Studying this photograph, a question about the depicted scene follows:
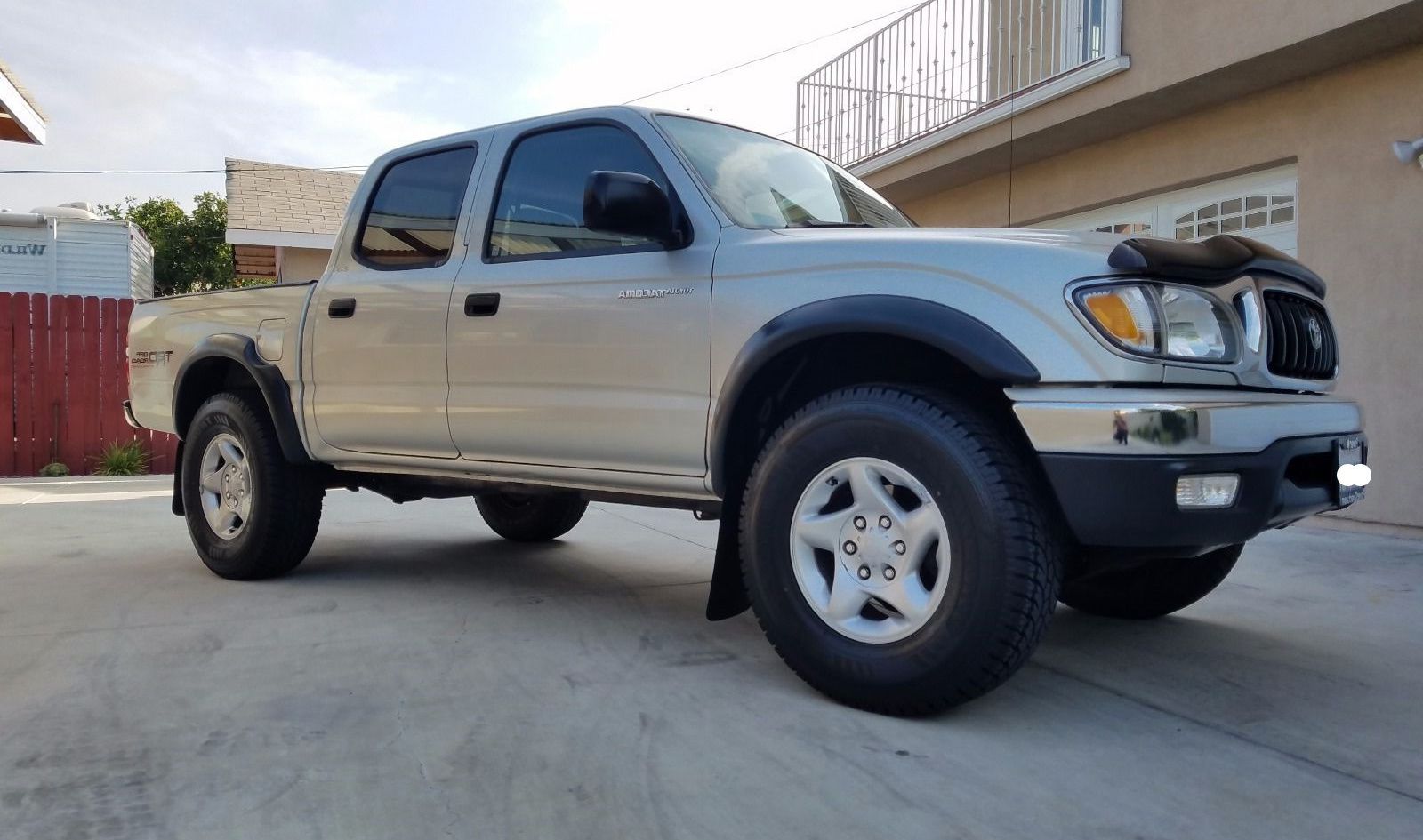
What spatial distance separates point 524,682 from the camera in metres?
3.28

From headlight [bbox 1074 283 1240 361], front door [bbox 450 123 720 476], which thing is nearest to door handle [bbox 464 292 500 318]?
front door [bbox 450 123 720 476]

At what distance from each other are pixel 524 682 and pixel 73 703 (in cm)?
127

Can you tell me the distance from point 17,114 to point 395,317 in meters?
12.3

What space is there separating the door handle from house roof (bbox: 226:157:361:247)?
1261 cm

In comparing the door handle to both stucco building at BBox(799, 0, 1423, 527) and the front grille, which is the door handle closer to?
the front grille

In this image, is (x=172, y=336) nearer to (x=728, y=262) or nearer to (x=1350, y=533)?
Answer: (x=728, y=262)

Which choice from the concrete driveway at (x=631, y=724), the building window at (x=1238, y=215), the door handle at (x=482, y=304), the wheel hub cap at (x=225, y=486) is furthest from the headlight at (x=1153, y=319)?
the building window at (x=1238, y=215)

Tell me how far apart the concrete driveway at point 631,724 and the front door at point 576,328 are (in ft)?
2.39

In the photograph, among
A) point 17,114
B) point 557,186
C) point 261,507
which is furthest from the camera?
point 17,114

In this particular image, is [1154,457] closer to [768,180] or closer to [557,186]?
[768,180]

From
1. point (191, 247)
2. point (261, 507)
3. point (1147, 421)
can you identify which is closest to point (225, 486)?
point (261, 507)

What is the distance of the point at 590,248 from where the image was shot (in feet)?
12.4

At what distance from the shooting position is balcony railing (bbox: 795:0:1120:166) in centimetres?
853

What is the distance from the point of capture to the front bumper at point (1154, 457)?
2529 mm
